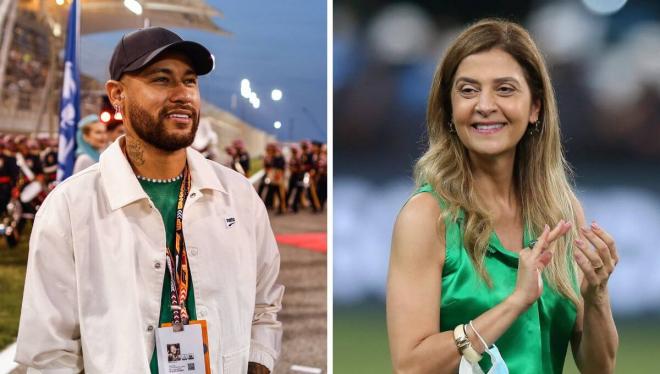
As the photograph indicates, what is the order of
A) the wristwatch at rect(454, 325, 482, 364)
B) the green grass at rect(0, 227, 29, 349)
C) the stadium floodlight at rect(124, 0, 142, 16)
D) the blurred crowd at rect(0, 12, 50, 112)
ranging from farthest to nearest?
the blurred crowd at rect(0, 12, 50, 112) → the green grass at rect(0, 227, 29, 349) → the stadium floodlight at rect(124, 0, 142, 16) → the wristwatch at rect(454, 325, 482, 364)

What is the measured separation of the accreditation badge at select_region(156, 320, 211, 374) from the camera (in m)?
1.84

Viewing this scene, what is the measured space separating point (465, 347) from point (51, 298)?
1042 mm

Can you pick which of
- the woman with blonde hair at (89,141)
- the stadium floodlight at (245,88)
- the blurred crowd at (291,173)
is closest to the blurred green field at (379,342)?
the blurred crowd at (291,173)

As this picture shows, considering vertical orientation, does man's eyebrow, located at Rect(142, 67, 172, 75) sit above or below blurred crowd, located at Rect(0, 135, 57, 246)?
above

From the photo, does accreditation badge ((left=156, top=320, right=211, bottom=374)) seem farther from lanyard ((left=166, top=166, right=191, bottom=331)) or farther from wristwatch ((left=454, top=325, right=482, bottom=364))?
wristwatch ((left=454, top=325, right=482, bottom=364))

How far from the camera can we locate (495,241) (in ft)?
6.29

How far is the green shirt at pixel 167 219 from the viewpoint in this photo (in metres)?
1.87

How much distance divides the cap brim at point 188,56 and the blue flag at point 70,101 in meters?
1.57

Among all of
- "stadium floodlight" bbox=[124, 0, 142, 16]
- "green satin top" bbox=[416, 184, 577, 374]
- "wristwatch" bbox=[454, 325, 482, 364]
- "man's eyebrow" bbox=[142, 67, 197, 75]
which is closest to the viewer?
"wristwatch" bbox=[454, 325, 482, 364]

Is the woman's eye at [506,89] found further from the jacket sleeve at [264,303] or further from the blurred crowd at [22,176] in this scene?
the blurred crowd at [22,176]

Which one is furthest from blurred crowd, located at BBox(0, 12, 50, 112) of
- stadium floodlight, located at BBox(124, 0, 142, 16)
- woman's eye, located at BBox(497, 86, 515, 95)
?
woman's eye, located at BBox(497, 86, 515, 95)

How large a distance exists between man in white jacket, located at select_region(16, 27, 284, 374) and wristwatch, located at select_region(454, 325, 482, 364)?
2.05 feet

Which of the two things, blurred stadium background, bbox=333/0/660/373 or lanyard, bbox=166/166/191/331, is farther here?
blurred stadium background, bbox=333/0/660/373

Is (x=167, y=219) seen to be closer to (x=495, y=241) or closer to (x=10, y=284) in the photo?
(x=495, y=241)
